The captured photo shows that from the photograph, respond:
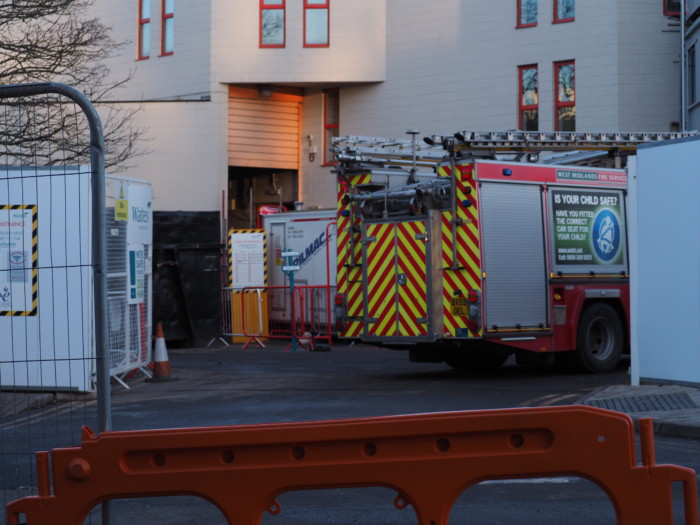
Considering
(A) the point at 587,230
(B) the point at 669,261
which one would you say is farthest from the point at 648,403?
(A) the point at 587,230

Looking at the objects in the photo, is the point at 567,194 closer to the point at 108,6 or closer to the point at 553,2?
the point at 553,2

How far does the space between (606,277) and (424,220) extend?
302 centimetres

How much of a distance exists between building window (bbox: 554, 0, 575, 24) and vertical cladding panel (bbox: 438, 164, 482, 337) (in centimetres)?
1474

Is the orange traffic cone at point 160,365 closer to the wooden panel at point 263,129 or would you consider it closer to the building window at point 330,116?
the wooden panel at point 263,129

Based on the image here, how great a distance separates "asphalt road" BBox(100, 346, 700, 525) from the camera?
778 centimetres

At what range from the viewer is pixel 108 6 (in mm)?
35469

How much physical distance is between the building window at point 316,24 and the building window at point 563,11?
6384mm

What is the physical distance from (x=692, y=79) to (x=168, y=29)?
14477 millimetres

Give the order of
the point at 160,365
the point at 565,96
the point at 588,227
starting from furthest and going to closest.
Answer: the point at 565,96 → the point at 588,227 → the point at 160,365

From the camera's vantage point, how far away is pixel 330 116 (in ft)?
112

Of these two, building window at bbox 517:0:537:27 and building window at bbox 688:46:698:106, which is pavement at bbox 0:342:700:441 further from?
building window at bbox 517:0:537:27

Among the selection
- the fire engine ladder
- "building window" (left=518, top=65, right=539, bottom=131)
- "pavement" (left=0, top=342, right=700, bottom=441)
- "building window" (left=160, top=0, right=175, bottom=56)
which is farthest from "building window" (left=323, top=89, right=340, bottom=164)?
"pavement" (left=0, top=342, right=700, bottom=441)

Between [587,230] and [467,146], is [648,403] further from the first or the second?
[587,230]

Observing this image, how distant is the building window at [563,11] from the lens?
2919 cm
